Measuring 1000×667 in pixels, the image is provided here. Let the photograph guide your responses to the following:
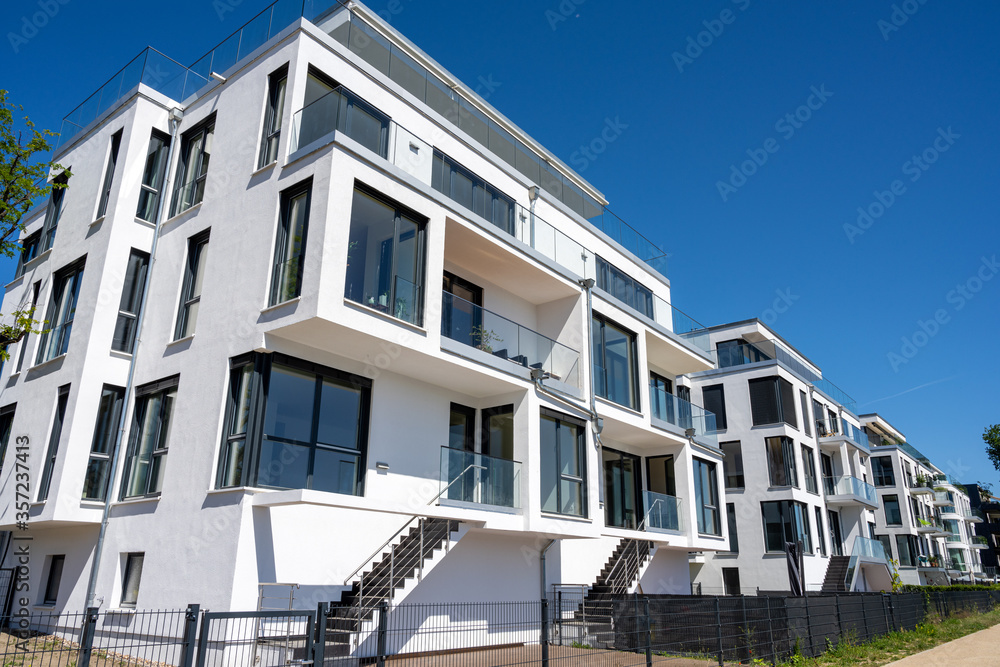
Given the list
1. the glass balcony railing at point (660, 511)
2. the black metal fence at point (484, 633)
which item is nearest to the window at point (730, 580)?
the glass balcony railing at point (660, 511)

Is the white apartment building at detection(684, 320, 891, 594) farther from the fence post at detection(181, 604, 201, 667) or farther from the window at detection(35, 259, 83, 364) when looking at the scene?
the fence post at detection(181, 604, 201, 667)

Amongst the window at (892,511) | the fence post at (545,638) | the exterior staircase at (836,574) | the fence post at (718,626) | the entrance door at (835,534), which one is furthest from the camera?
the window at (892,511)

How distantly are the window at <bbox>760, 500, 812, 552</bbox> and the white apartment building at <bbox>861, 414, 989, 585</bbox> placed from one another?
Result: 20.0 meters

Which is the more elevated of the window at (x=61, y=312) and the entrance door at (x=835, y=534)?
the window at (x=61, y=312)

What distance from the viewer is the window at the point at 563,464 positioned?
15.6 meters

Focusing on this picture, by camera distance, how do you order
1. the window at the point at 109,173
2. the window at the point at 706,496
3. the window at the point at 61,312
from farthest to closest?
1. the window at the point at 706,496
2. the window at the point at 109,173
3. the window at the point at 61,312

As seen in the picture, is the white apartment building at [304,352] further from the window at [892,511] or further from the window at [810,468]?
the window at [892,511]

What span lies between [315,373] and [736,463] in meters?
25.7

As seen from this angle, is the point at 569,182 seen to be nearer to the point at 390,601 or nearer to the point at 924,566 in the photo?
the point at 390,601

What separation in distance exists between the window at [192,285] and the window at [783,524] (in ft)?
85.8

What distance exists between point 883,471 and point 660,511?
135 ft

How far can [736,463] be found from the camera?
33438 mm

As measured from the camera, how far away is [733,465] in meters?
33.5

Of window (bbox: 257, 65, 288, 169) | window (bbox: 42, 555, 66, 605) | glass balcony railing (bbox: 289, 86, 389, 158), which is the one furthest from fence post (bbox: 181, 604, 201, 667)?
window (bbox: 42, 555, 66, 605)
